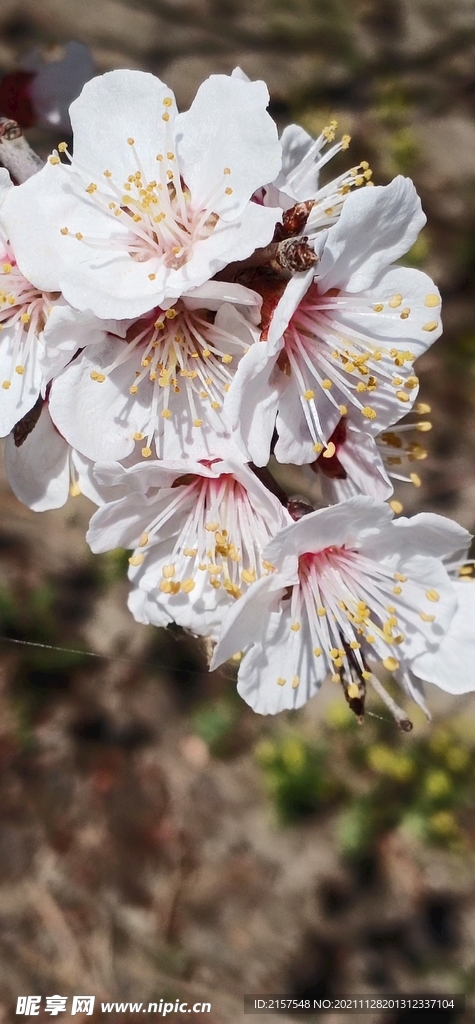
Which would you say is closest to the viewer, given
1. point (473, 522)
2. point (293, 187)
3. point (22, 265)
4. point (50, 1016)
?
point (22, 265)

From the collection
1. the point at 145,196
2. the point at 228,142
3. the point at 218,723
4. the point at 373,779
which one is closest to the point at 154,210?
the point at 145,196

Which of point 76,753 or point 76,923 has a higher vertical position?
point 76,753

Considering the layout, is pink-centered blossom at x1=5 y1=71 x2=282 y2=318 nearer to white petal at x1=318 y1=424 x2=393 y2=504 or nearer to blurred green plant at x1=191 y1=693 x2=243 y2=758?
white petal at x1=318 y1=424 x2=393 y2=504

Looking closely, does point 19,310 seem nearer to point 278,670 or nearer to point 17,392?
point 17,392

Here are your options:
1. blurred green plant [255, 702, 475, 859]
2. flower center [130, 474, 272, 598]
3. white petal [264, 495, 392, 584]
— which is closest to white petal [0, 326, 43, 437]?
flower center [130, 474, 272, 598]

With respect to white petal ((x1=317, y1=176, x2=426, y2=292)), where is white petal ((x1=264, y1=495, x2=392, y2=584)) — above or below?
below

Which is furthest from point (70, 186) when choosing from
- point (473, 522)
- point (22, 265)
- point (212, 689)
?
point (473, 522)

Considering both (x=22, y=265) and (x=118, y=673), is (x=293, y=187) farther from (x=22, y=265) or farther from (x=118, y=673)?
(x=118, y=673)
